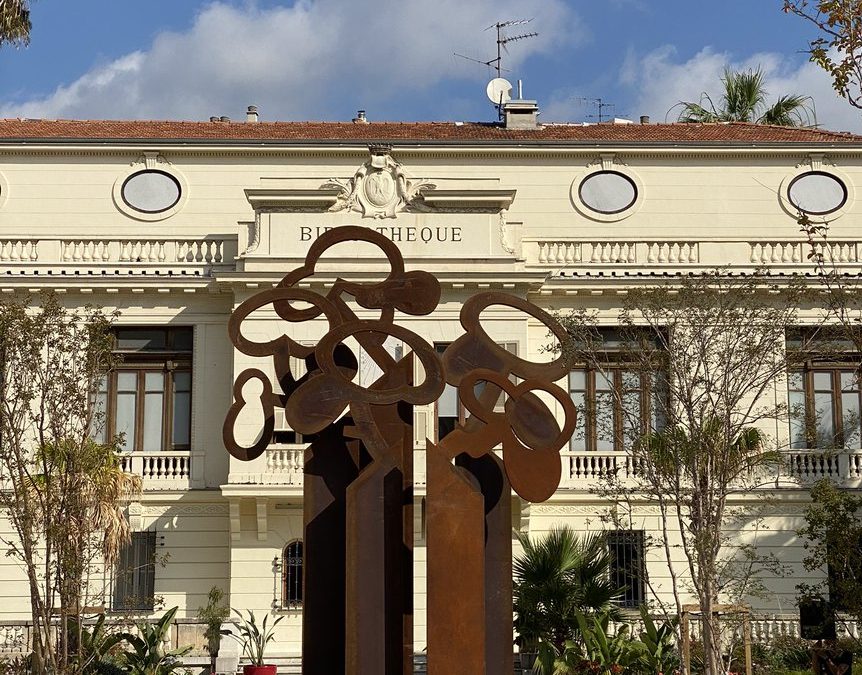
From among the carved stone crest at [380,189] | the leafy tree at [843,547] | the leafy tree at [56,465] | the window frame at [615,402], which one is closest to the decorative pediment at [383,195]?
the carved stone crest at [380,189]

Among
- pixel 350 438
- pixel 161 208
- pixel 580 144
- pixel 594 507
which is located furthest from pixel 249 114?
pixel 350 438

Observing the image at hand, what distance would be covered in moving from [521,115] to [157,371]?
11.1m

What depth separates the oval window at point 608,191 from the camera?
3381cm

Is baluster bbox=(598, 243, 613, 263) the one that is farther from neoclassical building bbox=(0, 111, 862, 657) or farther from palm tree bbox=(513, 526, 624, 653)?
palm tree bbox=(513, 526, 624, 653)

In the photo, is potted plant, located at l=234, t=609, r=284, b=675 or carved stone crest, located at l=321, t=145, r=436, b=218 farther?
carved stone crest, located at l=321, t=145, r=436, b=218

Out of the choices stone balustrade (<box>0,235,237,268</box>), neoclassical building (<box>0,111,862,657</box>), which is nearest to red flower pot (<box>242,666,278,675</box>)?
neoclassical building (<box>0,111,862,657</box>)

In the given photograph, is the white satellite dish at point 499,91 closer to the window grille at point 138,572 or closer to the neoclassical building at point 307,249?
the neoclassical building at point 307,249

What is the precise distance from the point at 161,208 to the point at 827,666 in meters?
18.8

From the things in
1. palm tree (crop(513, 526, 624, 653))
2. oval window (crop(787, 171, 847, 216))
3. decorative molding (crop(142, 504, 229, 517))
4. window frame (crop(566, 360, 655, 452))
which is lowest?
palm tree (crop(513, 526, 624, 653))

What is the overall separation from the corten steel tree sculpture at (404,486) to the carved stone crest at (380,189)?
15470 millimetres

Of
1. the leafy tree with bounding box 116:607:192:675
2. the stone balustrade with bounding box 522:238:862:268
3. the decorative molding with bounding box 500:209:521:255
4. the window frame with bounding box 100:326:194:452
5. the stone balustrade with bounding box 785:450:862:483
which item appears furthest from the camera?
the stone balustrade with bounding box 522:238:862:268

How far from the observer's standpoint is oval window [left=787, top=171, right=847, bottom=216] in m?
33.9

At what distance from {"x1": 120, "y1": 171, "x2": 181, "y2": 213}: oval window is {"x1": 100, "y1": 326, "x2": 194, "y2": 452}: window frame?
3.47 meters

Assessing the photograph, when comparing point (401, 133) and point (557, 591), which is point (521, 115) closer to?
point (401, 133)
